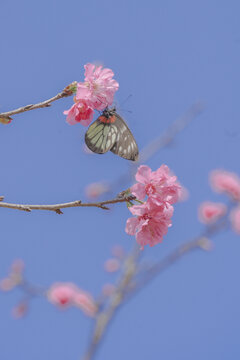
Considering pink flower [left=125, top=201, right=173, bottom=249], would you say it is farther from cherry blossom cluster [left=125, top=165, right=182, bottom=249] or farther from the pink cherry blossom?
the pink cherry blossom

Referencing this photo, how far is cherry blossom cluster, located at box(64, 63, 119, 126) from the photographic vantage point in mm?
2143

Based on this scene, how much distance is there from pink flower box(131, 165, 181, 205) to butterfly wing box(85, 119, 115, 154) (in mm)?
322

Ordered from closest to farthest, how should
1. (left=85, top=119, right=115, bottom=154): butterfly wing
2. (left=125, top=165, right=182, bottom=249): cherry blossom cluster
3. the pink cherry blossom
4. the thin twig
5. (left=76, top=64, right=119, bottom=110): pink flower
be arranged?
(left=125, top=165, right=182, bottom=249): cherry blossom cluster → (left=76, top=64, right=119, bottom=110): pink flower → (left=85, top=119, right=115, bottom=154): butterfly wing → the thin twig → the pink cherry blossom

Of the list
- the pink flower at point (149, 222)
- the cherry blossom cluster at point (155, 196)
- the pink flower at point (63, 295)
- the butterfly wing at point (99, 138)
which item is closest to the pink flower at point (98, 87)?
the butterfly wing at point (99, 138)

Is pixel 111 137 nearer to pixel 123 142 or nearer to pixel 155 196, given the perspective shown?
pixel 123 142

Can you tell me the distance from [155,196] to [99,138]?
55 cm

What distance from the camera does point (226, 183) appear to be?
588cm

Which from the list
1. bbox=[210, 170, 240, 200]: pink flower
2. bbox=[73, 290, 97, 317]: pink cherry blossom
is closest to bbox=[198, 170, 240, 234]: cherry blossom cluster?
bbox=[210, 170, 240, 200]: pink flower

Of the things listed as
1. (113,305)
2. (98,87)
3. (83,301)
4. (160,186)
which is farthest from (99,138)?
(83,301)

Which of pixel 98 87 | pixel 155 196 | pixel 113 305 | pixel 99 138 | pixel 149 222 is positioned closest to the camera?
pixel 155 196

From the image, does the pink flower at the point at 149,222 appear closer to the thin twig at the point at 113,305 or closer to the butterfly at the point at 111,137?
the butterfly at the point at 111,137

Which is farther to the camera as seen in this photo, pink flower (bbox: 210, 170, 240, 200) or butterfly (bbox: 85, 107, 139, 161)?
pink flower (bbox: 210, 170, 240, 200)

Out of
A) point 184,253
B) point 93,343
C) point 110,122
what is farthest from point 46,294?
point 110,122

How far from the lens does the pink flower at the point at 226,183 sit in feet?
17.6
